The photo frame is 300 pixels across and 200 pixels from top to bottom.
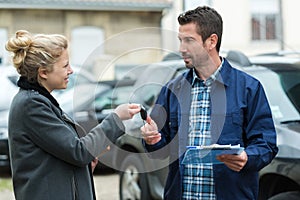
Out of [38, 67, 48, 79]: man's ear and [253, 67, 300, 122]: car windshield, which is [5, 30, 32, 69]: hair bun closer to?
[38, 67, 48, 79]: man's ear

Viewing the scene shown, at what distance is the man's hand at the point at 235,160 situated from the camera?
3074 millimetres

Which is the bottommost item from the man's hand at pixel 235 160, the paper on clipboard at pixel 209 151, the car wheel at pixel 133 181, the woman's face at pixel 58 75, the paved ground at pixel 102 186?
the paved ground at pixel 102 186

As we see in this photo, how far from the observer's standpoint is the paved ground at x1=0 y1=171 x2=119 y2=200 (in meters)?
8.31

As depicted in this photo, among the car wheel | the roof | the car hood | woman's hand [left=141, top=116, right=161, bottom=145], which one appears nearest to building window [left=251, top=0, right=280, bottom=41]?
→ the roof

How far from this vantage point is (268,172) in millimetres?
4715

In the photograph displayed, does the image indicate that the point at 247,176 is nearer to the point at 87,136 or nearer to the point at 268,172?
the point at 87,136

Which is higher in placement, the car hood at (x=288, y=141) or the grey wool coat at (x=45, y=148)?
the grey wool coat at (x=45, y=148)

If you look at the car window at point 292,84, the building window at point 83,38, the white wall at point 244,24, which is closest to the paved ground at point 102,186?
the car window at point 292,84

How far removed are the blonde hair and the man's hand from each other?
3.13 feet

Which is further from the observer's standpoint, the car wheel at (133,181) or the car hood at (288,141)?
the car wheel at (133,181)

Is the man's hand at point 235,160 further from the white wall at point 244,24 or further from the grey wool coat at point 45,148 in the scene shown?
the white wall at point 244,24

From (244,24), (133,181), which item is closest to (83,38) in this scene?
(244,24)

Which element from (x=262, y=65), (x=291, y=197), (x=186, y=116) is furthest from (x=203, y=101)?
(x=262, y=65)

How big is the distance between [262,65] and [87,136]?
294 centimetres
